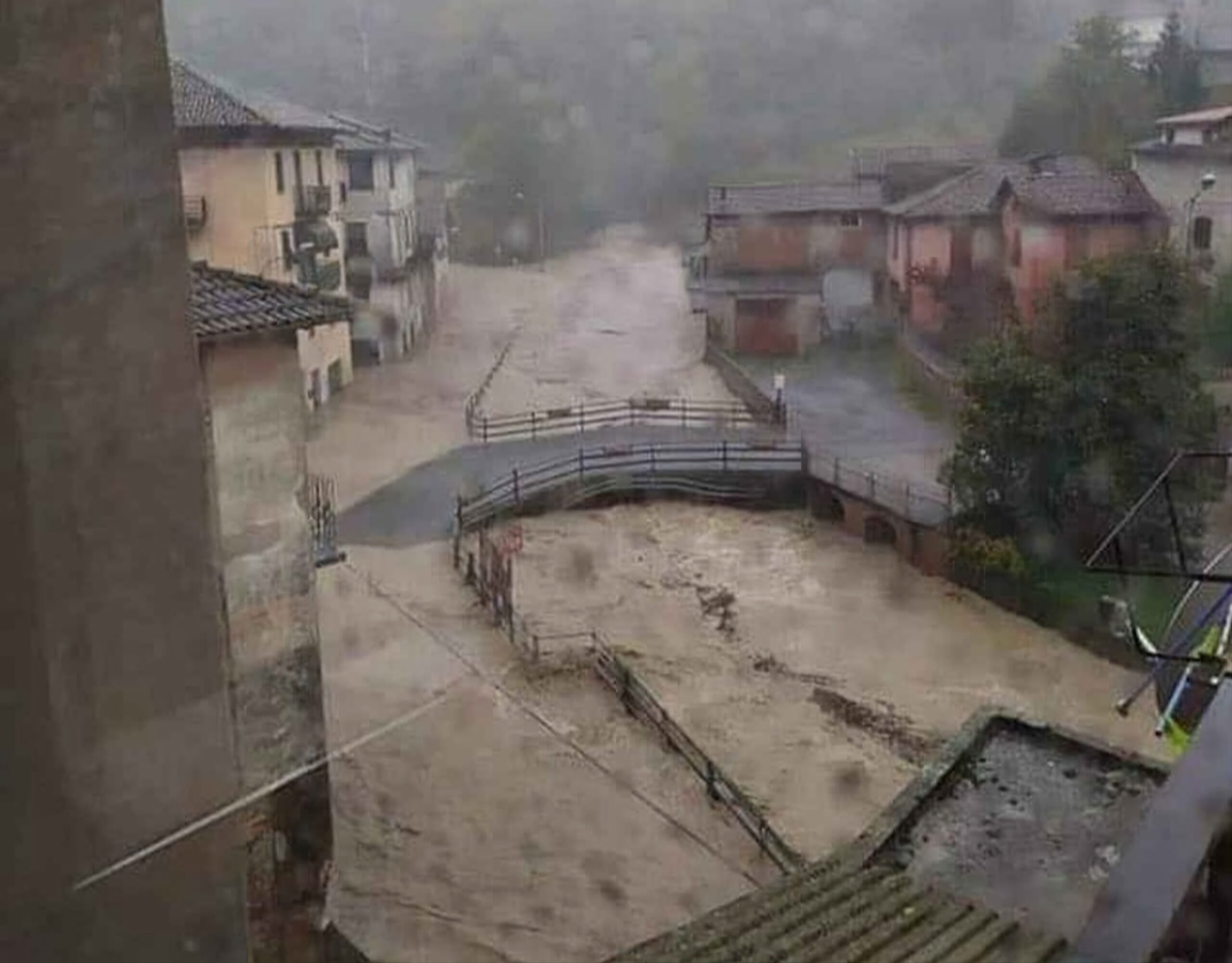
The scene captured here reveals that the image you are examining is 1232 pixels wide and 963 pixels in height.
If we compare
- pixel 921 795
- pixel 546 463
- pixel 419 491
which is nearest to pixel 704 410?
pixel 546 463

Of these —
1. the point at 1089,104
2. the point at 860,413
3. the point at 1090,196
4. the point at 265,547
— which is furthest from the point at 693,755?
the point at 1089,104

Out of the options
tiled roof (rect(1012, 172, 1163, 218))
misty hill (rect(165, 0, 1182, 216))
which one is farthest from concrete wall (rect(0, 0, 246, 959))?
misty hill (rect(165, 0, 1182, 216))

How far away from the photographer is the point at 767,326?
10.8 m

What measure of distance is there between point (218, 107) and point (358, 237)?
8.40 feet

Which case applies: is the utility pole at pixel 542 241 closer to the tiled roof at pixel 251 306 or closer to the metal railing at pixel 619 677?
the metal railing at pixel 619 677

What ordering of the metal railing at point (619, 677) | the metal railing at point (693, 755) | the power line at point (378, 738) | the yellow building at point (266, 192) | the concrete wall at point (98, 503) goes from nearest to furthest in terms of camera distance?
the concrete wall at point (98, 503) → the power line at point (378, 738) → the metal railing at point (693, 755) → the metal railing at point (619, 677) → the yellow building at point (266, 192)

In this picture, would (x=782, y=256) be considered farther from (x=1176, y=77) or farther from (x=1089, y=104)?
(x=1176, y=77)

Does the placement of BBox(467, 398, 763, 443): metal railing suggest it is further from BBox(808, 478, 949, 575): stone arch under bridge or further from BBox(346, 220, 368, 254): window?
BBox(346, 220, 368, 254): window

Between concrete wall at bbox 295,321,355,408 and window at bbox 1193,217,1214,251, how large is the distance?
5.22 metres

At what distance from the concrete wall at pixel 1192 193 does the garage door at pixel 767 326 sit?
2798 mm

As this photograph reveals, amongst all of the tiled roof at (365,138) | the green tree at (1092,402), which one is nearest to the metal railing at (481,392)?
the tiled roof at (365,138)

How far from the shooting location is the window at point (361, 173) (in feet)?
35.0

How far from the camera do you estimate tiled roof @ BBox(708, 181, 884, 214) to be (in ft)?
36.5

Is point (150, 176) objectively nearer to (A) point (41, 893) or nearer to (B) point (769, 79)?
(A) point (41, 893)
